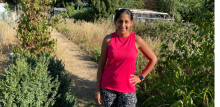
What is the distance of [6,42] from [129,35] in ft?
21.1

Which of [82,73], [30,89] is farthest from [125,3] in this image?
[30,89]

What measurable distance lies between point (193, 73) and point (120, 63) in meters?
2.12

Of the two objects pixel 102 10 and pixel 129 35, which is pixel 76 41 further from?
pixel 102 10

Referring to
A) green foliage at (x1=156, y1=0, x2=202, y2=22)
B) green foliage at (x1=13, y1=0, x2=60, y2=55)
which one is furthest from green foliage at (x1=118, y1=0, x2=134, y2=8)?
green foliage at (x1=13, y1=0, x2=60, y2=55)

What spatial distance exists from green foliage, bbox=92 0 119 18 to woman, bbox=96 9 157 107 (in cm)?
1595

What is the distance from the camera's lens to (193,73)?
3234 millimetres

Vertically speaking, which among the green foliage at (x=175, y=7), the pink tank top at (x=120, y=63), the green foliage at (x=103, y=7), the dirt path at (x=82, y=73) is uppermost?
the green foliage at (x=175, y=7)

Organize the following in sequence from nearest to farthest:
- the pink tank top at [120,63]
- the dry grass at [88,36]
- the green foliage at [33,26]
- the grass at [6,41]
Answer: the pink tank top at [120,63] < the green foliage at [33,26] < the grass at [6,41] < the dry grass at [88,36]

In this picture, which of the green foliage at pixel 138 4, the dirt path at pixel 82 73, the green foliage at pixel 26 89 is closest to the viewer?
the green foliage at pixel 26 89

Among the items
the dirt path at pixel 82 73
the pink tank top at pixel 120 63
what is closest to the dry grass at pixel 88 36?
the dirt path at pixel 82 73

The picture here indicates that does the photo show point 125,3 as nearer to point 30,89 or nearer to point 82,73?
point 82,73

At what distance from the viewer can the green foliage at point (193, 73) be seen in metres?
2.43

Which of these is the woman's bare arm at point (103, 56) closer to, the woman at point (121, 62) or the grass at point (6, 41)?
the woman at point (121, 62)

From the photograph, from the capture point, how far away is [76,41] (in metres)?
9.05
